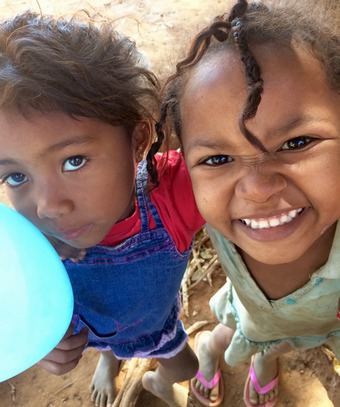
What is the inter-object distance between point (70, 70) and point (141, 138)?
23cm

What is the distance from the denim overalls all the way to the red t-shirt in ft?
0.05

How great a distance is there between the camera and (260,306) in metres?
1.24

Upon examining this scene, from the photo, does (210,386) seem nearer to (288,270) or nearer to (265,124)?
(288,270)

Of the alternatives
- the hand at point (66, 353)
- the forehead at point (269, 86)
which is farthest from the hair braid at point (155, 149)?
the hand at point (66, 353)

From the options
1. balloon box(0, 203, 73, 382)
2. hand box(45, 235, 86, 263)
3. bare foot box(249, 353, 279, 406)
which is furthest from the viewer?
bare foot box(249, 353, 279, 406)

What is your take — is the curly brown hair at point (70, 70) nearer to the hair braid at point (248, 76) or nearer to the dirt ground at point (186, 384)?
the hair braid at point (248, 76)

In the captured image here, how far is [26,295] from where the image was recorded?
73cm

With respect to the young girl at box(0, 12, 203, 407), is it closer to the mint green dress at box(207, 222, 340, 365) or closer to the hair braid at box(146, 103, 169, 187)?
the hair braid at box(146, 103, 169, 187)

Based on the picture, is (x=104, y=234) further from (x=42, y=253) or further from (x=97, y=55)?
(x=97, y=55)

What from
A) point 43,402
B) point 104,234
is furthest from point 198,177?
point 43,402

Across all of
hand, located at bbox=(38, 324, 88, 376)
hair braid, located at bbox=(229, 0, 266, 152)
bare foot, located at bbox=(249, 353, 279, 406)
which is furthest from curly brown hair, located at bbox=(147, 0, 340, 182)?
bare foot, located at bbox=(249, 353, 279, 406)

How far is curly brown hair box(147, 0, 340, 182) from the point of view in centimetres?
80

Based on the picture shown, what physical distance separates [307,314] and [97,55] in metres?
0.77

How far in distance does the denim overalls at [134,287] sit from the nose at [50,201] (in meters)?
0.22
